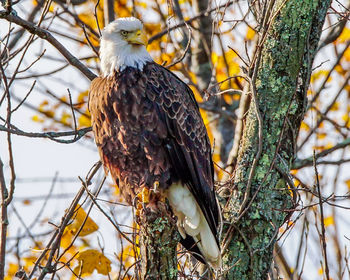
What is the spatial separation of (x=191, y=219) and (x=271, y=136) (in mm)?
865

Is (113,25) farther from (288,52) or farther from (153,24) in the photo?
(153,24)

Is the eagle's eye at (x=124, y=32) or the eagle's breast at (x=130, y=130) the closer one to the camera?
the eagle's breast at (x=130, y=130)

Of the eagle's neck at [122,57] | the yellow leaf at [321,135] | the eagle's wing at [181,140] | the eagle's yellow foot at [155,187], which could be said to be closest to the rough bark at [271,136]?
the eagle's wing at [181,140]

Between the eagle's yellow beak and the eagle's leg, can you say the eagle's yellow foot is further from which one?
the eagle's yellow beak

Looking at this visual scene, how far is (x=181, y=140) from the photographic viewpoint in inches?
176

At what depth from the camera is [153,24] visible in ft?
26.7

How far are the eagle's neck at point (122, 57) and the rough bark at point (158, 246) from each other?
1219 millimetres

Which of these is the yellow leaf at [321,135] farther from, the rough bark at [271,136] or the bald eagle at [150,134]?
the rough bark at [271,136]

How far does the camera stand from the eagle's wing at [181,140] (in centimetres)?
442

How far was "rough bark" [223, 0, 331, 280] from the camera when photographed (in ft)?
13.5

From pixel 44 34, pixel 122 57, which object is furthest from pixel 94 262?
pixel 44 34

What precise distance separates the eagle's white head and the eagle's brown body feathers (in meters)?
0.06

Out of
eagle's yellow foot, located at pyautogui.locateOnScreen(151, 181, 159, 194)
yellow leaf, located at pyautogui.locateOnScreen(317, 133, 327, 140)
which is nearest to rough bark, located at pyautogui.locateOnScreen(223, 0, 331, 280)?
eagle's yellow foot, located at pyautogui.locateOnScreen(151, 181, 159, 194)

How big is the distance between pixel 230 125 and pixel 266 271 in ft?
11.7
